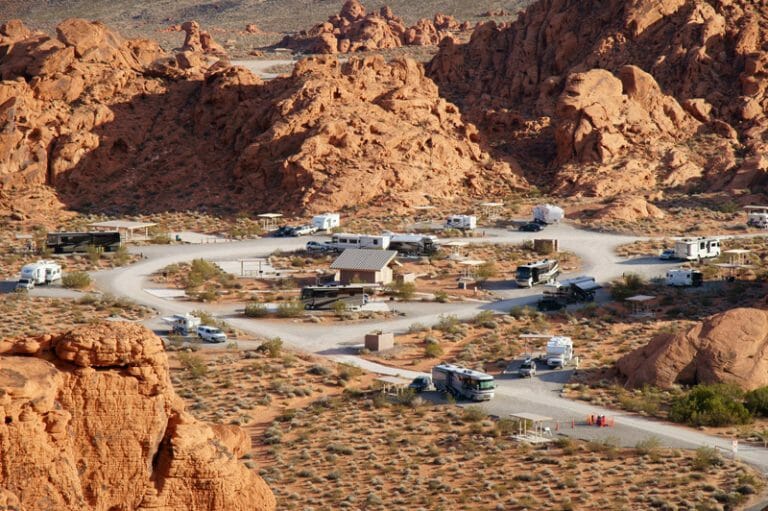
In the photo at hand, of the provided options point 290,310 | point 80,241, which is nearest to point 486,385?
point 290,310

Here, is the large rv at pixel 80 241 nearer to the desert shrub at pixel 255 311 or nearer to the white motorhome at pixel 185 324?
the desert shrub at pixel 255 311

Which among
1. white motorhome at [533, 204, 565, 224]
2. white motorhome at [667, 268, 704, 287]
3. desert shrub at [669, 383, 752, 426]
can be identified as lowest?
desert shrub at [669, 383, 752, 426]

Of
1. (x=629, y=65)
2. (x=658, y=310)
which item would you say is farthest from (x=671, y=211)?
(x=658, y=310)

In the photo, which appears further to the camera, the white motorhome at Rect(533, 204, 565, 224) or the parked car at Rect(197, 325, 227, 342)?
the white motorhome at Rect(533, 204, 565, 224)

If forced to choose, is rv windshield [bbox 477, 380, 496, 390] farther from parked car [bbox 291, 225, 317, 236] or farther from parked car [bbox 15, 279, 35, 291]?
parked car [bbox 291, 225, 317, 236]

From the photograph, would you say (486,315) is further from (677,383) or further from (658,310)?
(677,383)

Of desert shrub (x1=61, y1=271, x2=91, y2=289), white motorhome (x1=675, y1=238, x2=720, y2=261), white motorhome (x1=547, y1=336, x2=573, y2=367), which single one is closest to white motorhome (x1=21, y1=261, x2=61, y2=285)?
desert shrub (x1=61, y1=271, x2=91, y2=289)
